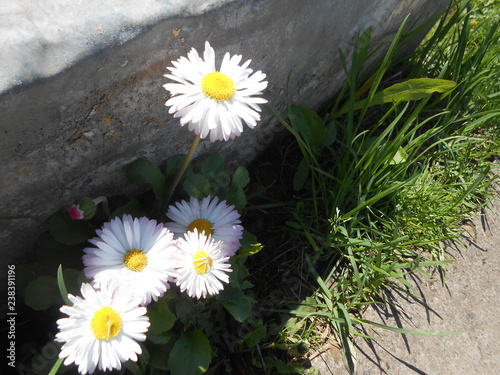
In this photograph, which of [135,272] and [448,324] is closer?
[135,272]

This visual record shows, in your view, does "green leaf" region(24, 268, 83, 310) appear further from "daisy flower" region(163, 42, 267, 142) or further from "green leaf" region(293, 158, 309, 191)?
"green leaf" region(293, 158, 309, 191)

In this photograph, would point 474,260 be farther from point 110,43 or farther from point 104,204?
point 110,43

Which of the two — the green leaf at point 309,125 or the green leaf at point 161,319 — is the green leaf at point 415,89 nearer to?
the green leaf at point 309,125

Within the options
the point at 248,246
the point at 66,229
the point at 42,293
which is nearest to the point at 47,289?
the point at 42,293

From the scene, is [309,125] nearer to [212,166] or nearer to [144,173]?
[212,166]

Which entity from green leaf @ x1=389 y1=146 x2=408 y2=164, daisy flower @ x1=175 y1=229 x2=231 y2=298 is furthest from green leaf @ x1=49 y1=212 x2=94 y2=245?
green leaf @ x1=389 y1=146 x2=408 y2=164

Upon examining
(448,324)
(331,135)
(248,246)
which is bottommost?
(448,324)

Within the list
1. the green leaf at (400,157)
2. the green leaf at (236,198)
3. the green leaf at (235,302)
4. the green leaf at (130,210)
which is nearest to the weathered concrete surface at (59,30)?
the green leaf at (130,210)
